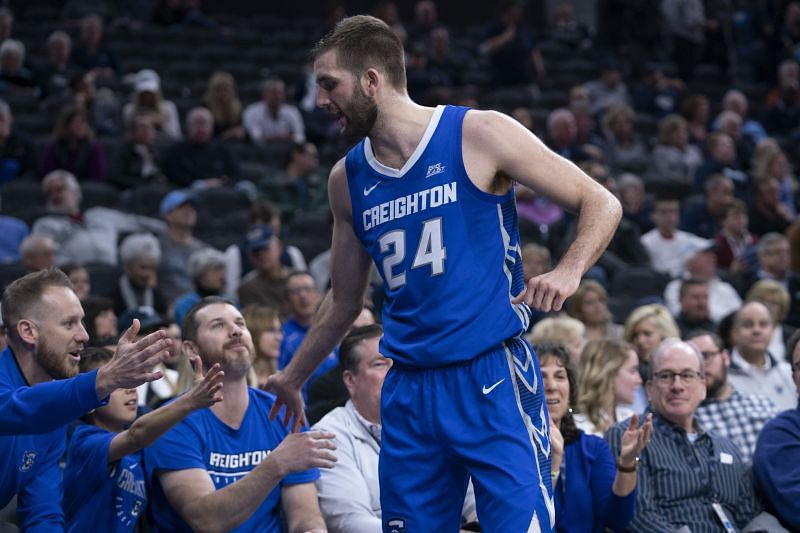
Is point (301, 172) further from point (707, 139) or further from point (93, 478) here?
point (93, 478)

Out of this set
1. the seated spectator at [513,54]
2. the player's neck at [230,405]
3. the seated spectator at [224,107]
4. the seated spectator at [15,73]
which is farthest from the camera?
the seated spectator at [513,54]

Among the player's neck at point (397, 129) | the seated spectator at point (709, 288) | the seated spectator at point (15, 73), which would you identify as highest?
the player's neck at point (397, 129)

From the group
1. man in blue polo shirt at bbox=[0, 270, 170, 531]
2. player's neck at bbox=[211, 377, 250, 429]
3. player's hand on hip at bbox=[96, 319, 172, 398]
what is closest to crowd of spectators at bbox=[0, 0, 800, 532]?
player's neck at bbox=[211, 377, 250, 429]

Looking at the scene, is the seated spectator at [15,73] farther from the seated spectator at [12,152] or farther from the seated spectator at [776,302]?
the seated spectator at [776,302]

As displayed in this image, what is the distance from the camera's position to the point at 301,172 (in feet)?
35.3

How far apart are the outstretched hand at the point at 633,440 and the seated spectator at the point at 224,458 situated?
1185 mm

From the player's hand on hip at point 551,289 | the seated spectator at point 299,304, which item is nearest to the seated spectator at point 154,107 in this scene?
the seated spectator at point 299,304

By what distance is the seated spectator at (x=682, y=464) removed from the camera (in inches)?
203

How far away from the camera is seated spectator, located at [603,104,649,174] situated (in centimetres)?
1253

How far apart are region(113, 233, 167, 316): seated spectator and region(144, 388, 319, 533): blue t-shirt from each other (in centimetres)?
348

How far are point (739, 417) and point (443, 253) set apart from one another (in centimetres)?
353

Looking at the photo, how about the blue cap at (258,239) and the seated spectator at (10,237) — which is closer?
the blue cap at (258,239)

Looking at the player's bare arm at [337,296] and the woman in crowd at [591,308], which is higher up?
the player's bare arm at [337,296]

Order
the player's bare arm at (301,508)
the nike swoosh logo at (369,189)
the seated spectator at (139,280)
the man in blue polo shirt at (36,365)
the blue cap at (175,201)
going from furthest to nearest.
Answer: the blue cap at (175,201) → the seated spectator at (139,280) → the player's bare arm at (301,508) → the man in blue polo shirt at (36,365) → the nike swoosh logo at (369,189)
